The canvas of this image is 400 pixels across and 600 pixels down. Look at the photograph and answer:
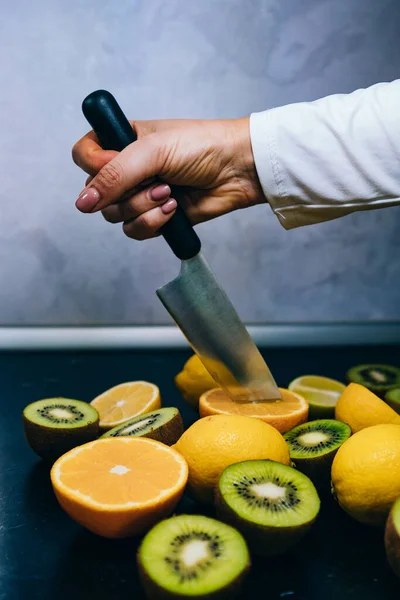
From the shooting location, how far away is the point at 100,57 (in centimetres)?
133

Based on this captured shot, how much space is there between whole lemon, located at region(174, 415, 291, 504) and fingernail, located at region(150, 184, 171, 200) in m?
0.34

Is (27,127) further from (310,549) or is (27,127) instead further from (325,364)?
(310,549)

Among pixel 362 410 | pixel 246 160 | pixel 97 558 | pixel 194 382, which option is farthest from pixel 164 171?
pixel 97 558

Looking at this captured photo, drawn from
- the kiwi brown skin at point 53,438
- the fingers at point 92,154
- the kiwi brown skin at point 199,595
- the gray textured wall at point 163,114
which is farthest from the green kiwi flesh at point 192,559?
the gray textured wall at point 163,114

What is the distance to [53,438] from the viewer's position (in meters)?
0.82

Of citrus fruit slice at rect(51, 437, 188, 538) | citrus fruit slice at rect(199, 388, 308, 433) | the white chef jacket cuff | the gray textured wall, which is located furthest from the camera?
the gray textured wall

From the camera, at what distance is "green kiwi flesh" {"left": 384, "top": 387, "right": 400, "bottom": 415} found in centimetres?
92

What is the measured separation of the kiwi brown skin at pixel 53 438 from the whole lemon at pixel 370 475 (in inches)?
12.2

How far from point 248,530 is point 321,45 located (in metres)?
1.05

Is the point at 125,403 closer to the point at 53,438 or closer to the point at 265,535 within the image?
the point at 53,438

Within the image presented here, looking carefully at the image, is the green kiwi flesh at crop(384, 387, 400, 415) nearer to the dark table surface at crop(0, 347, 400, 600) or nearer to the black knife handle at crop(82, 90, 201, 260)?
the dark table surface at crop(0, 347, 400, 600)

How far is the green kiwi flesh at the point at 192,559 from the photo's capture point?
0.53 metres

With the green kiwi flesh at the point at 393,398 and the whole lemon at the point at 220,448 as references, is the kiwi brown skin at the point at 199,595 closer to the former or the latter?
the whole lemon at the point at 220,448

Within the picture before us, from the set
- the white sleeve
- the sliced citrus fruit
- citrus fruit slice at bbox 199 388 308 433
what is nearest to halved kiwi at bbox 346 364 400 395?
the sliced citrus fruit
